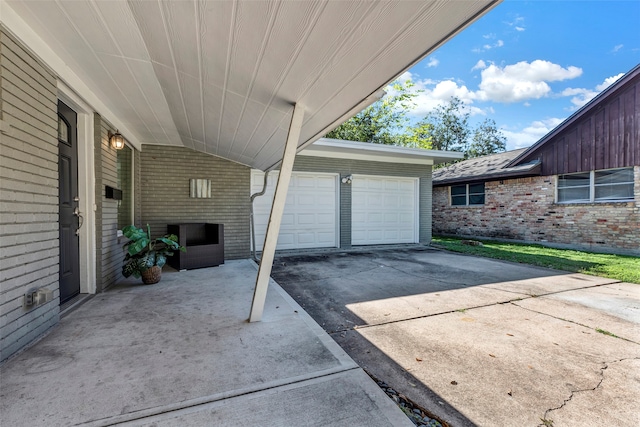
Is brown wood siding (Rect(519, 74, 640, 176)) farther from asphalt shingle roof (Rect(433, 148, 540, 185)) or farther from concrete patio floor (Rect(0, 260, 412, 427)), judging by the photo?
concrete patio floor (Rect(0, 260, 412, 427))

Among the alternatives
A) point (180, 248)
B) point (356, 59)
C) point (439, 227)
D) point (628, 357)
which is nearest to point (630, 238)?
point (439, 227)

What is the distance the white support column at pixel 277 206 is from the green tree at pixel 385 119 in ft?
50.6

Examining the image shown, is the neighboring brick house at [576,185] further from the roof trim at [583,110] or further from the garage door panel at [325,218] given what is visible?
the garage door panel at [325,218]

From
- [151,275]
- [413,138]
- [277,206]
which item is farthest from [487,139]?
[151,275]

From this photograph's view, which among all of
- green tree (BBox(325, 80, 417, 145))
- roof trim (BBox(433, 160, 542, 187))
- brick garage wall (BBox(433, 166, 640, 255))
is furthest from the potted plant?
green tree (BBox(325, 80, 417, 145))

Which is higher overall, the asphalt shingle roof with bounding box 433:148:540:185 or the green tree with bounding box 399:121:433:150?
the green tree with bounding box 399:121:433:150

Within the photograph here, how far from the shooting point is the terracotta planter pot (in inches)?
161

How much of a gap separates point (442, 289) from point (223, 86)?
3.98m

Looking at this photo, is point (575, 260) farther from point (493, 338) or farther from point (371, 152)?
point (493, 338)

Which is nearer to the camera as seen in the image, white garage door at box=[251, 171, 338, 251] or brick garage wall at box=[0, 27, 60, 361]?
brick garage wall at box=[0, 27, 60, 361]

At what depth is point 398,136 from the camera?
18.9 metres

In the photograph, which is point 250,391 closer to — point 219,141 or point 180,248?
point 180,248

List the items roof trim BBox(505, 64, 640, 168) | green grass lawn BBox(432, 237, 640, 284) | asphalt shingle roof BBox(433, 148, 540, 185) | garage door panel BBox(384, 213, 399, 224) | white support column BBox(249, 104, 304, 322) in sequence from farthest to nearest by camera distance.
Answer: asphalt shingle roof BBox(433, 148, 540, 185) < garage door panel BBox(384, 213, 399, 224) < roof trim BBox(505, 64, 640, 168) < green grass lawn BBox(432, 237, 640, 284) < white support column BBox(249, 104, 304, 322)

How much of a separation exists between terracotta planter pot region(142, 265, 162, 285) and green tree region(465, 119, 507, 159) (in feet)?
92.1
